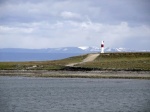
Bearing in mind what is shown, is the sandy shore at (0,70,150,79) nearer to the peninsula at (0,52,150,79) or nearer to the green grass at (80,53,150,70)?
the peninsula at (0,52,150,79)

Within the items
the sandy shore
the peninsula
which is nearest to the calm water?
the sandy shore

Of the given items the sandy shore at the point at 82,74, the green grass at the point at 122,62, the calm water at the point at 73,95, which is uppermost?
the green grass at the point at 122,62

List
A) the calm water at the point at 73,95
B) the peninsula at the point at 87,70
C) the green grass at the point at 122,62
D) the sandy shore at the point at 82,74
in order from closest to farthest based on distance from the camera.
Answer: the calm water at the point at 73,95 → the sandy shore at the point at 82,74 → the peninsula at the point at 87,70 → the green grass at the point at 122,62

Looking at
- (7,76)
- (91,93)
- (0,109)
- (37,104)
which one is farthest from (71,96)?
(7,76)

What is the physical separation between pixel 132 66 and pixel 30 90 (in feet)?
93.8

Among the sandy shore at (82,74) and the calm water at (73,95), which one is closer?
the calm water at (73,95)

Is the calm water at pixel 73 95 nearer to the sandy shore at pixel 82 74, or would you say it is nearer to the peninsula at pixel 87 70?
the sandy shore at pixel 82 74

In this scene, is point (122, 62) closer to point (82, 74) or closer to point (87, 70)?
point (87, 70)

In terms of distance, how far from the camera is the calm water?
150 feet

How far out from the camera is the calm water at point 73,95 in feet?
150

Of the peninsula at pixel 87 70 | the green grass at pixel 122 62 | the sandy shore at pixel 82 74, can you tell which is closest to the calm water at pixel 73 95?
the sandy shore at pixel 82 74

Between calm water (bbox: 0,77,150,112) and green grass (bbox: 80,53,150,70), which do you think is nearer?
calm water (bbox: 0,77,150,112)

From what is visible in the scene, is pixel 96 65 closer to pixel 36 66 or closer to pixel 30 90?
pixel 36 66

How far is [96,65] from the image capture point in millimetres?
88188
